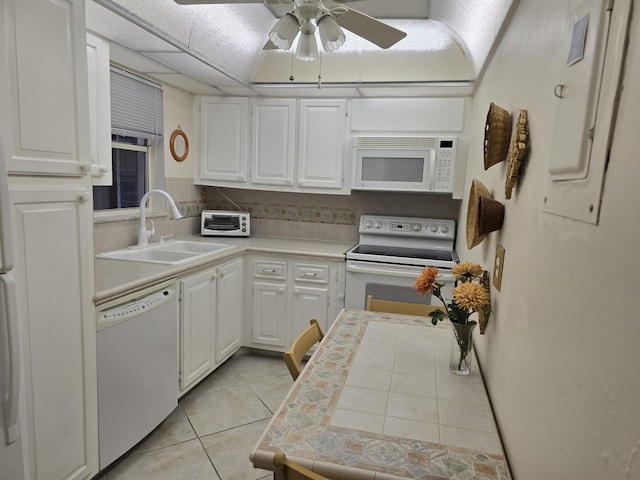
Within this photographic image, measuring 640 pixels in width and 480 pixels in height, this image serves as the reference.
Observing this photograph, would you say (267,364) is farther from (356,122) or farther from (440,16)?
(440,16)

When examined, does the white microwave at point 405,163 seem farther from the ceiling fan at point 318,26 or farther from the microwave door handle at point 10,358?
the microwave door handle at point 10,358

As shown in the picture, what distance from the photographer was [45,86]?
4.76 feet

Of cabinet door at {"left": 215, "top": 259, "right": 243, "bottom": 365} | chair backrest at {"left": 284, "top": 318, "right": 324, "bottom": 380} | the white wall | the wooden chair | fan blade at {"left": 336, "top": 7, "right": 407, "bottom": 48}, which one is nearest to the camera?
the white wall

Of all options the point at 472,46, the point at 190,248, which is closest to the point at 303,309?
the point at 190,248

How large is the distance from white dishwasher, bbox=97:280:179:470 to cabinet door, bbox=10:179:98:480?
68 millimetres

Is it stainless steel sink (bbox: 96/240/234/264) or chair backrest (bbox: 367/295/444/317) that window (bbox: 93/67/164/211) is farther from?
chair backrest (bbox: 367/295/444/317)

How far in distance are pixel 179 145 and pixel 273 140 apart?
786 millimetres

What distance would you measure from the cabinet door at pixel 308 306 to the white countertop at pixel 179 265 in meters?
0.29

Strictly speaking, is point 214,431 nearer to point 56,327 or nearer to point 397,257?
point 56,327

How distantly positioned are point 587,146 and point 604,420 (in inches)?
16.6

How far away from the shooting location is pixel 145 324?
212cm

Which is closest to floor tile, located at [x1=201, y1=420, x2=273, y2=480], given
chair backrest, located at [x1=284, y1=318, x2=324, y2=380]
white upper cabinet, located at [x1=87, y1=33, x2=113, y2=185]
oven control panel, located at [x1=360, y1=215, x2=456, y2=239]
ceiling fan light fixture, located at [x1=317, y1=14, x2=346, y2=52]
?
chair backrest, located at [x1=284, y1=318, x2=324, y2=380]

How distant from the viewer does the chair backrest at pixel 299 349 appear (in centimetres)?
149

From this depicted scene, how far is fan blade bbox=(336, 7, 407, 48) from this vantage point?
5.38 feet
